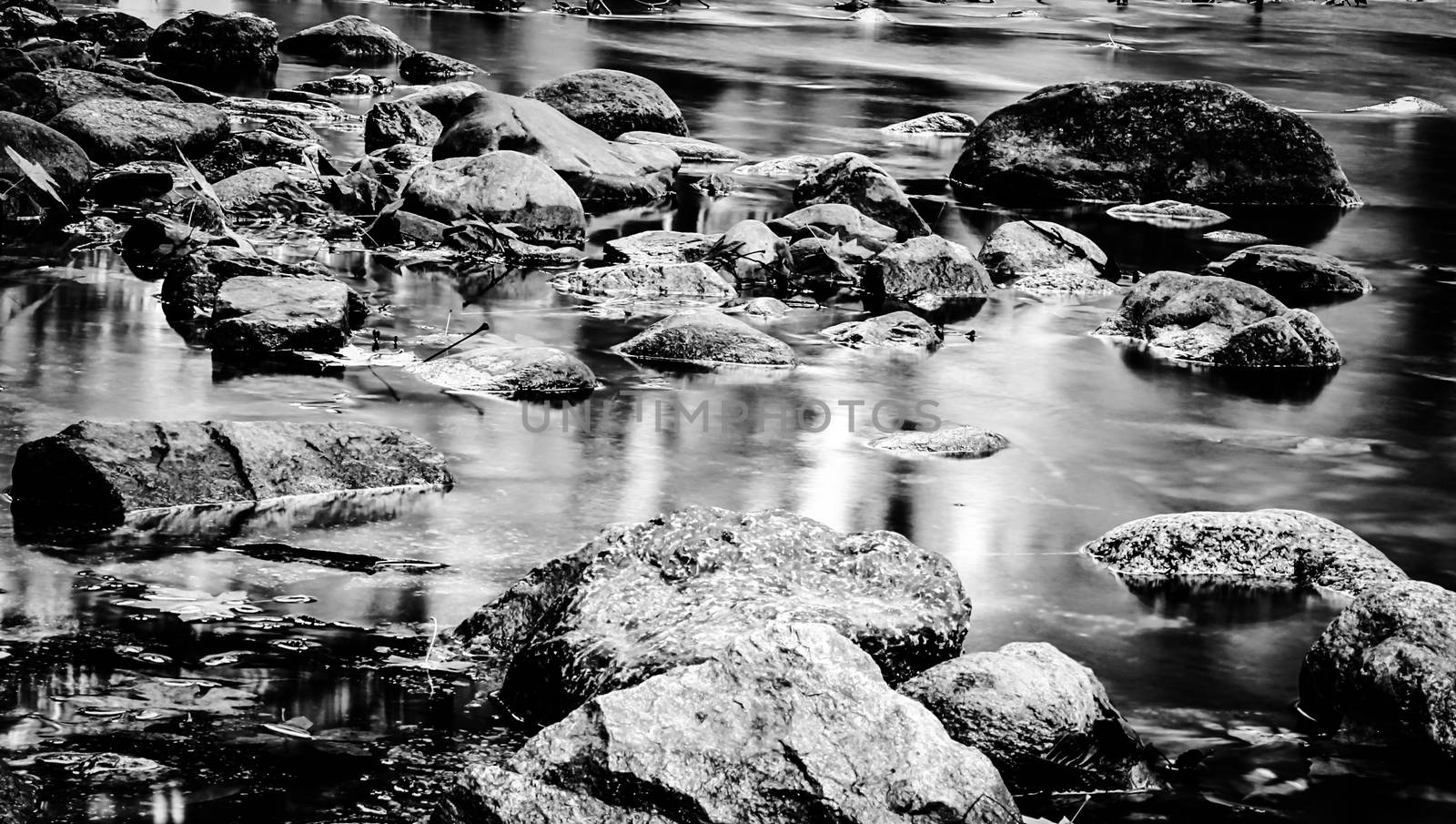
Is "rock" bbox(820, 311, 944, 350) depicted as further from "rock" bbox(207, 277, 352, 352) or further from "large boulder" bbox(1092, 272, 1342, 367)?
"rock" bbox(207, 277, 352, 352)

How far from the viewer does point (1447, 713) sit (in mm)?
5039

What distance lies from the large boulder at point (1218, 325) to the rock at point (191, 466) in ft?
A: 18.4

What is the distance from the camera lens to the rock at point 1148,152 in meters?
16.8

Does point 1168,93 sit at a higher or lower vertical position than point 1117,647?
higher

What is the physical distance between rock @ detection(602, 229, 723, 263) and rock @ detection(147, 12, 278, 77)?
11637mm

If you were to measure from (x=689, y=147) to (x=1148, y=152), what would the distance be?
15.7ft

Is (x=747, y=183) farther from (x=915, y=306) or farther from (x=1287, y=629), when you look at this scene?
(x=1287, y=629)

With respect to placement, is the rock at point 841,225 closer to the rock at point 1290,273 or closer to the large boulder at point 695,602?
the rock at point 1290,273

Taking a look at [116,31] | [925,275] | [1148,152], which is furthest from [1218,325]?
[116,31]

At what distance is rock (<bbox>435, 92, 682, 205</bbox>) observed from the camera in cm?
1480

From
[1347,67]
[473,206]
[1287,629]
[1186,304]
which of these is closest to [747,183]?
[473,206]

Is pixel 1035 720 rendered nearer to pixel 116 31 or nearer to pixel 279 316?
pixel 279 316

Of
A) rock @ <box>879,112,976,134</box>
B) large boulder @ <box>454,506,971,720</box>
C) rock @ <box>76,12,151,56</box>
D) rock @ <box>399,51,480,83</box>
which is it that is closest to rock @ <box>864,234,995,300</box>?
large boulder @ <box>454,506,971,720</box>

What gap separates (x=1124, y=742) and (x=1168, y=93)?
13.3m
